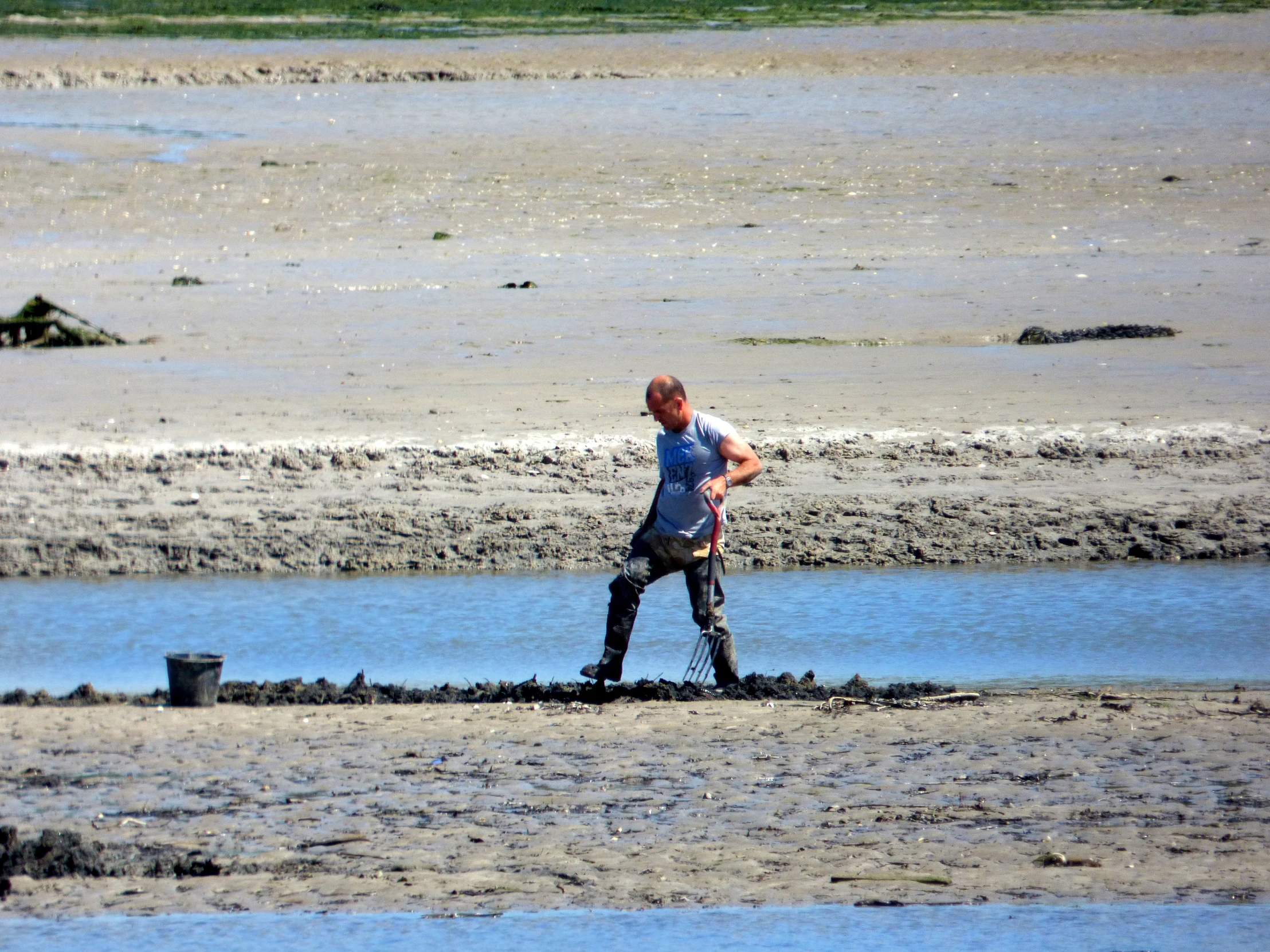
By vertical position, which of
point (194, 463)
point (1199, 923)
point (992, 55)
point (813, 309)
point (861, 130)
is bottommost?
point (1199, 923)

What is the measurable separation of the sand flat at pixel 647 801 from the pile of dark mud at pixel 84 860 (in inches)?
2.0

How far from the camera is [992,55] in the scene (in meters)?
29.6

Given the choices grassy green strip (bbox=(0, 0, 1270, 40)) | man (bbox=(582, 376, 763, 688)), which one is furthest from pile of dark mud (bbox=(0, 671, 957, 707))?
grassy green strip (bbox=(0, 0, 1270, 40))

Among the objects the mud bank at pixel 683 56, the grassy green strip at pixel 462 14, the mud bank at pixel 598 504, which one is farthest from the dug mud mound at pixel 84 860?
the grassy green strip at pixel 462 14

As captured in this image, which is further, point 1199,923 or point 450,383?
point 450,383

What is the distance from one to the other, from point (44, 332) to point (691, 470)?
26.8 ft

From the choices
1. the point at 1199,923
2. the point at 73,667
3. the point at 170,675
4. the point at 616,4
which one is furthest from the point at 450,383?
the point at 616,4

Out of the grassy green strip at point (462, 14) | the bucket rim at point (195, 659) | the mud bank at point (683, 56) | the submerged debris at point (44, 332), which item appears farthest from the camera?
the grassy green strip at point (462, 14)

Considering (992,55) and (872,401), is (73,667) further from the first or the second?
(992,55)

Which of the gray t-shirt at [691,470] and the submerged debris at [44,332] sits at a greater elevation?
the submerged debris at [44,332]

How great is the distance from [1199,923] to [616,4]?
4116 cm

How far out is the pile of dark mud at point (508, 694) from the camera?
24.6ft

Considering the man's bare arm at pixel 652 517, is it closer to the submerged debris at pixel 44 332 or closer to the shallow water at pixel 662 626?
the shallow water at pixel 662 626

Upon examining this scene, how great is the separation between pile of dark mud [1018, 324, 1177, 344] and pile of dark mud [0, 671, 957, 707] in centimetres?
640
